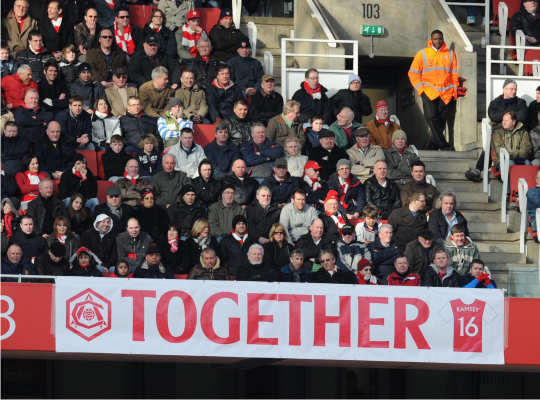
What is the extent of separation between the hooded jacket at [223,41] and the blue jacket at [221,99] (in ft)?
3.35

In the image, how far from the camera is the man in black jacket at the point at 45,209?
1518cm

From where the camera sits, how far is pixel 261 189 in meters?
15.9

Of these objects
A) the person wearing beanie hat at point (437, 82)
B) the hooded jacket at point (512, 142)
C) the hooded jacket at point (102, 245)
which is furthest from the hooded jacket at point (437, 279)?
the person wearing beanie hat at point (437, 82)

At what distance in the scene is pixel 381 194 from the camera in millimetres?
16516

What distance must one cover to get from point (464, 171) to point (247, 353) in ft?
20.1

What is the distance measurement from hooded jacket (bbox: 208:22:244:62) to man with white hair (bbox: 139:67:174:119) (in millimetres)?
1529

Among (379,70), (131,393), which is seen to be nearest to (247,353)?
(131,393)

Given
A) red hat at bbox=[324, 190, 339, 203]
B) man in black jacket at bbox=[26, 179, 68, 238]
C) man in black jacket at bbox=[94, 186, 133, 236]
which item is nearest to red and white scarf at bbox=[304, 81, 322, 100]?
red hat at bbox=[324, 190, 339, 203]

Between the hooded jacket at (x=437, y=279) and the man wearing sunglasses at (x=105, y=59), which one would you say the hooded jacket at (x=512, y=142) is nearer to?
the hooded jacket at (x=437, y=279)

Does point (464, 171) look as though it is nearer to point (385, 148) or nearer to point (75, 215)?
point (385, 148)

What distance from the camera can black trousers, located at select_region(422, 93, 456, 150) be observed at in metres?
19.0

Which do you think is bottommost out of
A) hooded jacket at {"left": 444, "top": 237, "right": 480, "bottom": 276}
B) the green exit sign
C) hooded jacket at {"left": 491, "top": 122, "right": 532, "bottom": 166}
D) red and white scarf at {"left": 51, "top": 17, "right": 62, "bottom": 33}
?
hooded jacket at {"left": 444, "top": 237, "right": 480, "bottom": 276}

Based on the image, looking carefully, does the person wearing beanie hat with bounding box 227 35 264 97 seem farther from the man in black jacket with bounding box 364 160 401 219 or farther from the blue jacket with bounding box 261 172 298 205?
the man in black jacket with bounding box 364 160 401 219

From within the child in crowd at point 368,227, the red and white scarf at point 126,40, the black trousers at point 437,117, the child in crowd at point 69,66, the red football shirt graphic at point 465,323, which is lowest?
the red football shirt graphic at point 465,323
